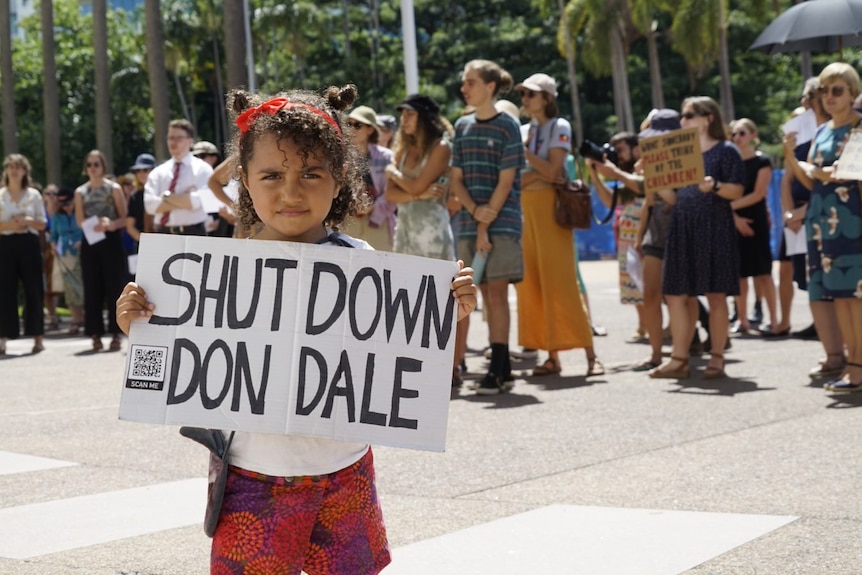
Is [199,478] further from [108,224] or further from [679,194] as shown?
[108,224]

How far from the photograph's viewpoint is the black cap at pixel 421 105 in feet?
29.2

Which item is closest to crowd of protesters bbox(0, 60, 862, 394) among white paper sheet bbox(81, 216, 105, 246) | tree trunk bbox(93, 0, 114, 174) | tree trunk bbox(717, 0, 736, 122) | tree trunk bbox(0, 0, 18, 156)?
white paper sheet bbox(81, 216, 105, 246)

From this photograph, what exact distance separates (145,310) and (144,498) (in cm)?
268

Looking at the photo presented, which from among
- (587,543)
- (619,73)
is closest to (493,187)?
(587,543)

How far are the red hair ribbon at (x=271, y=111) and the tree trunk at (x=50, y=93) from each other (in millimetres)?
28371

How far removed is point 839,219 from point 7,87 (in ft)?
88.4

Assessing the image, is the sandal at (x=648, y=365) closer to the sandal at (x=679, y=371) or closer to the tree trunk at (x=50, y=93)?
the sandal at (x=679, y=371)

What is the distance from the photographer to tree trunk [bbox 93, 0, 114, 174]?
98.0ft

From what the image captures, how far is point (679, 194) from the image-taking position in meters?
9.59

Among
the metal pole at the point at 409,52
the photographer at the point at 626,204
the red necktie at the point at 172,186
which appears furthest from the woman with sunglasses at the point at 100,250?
the photographer at the point at 626,204

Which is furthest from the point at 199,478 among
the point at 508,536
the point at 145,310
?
the point at 145,310

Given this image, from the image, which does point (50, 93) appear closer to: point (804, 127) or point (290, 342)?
point (804, 127)

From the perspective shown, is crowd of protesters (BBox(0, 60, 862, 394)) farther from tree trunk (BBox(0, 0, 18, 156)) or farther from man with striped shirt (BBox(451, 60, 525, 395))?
tree trunk (BBox(0, 0, 18, 156))

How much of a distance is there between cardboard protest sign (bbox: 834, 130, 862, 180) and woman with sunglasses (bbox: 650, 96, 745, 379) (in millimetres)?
1106
